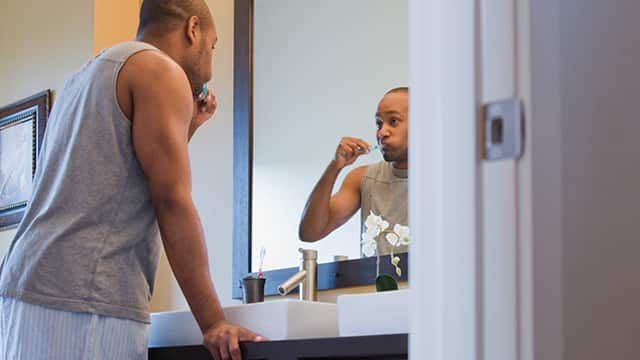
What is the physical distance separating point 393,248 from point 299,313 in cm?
44

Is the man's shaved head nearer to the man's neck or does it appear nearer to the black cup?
the man's neck

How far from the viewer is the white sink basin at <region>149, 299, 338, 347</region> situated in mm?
1836

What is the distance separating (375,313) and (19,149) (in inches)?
88.7

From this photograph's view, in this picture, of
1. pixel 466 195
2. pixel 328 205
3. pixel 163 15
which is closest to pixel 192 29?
pixel 163 15

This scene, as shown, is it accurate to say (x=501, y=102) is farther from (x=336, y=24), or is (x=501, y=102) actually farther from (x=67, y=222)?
(x=336, y=24)

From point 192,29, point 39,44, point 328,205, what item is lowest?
point 328,205

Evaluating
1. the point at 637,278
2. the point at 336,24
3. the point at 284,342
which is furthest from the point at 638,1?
the point at 336,24

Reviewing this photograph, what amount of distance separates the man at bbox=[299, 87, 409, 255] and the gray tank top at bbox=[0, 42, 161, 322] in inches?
24.0

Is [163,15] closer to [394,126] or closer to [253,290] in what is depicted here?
[394,126]

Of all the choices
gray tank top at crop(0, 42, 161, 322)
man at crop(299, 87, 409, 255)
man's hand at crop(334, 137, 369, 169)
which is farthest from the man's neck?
gray tank top at crop(0, 42, 161, 322)

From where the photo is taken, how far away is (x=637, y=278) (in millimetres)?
820

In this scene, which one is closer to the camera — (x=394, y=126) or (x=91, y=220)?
(x=91, y=220)

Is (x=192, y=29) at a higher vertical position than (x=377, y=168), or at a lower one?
higher

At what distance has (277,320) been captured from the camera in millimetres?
1841
